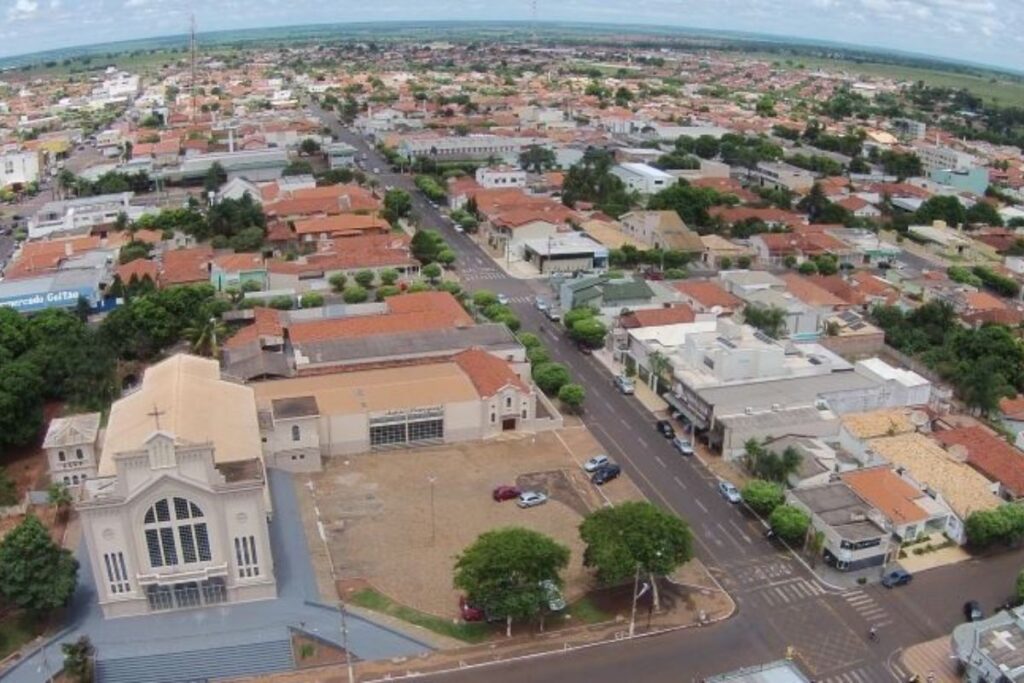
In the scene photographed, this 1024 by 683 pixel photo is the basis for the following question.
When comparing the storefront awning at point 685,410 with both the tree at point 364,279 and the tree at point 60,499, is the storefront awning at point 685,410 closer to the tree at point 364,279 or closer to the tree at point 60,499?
the tree at point 364,279

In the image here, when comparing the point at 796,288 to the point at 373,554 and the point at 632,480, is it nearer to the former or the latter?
the point at 632,480

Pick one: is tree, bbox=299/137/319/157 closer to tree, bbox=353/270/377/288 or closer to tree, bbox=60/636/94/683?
tree, bbox=353/270/377/288

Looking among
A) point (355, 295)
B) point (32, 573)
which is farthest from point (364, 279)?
point (32, 573)

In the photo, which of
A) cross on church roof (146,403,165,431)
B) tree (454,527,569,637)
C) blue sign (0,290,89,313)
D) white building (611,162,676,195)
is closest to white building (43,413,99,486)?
cross on church roof (146,403,165,431)

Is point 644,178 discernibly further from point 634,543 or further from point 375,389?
point 634,543

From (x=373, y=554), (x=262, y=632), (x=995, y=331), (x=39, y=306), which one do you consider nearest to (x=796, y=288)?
(x=995, y=331)
